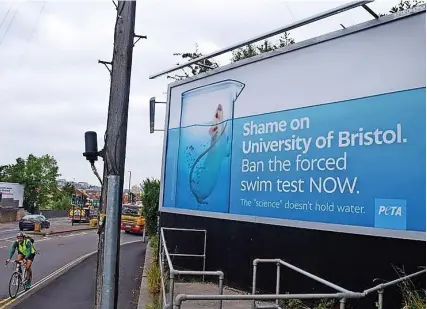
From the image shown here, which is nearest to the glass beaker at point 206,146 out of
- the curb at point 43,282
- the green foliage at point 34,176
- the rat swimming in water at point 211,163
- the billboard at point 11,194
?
the rat swimming in water at point 211,163

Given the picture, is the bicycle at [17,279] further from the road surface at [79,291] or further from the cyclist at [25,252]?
the road surface at [79,291]

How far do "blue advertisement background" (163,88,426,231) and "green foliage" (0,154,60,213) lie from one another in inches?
3115

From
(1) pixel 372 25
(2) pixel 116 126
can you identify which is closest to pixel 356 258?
(1) pixel 372 25

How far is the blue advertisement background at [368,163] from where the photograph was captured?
262 inches

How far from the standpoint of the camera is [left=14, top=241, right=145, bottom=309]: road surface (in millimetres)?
11508

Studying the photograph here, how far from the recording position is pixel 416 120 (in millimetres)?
6715

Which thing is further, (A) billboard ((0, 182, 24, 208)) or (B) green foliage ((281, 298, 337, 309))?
(A) billboard ((0, 182, 24, 208))

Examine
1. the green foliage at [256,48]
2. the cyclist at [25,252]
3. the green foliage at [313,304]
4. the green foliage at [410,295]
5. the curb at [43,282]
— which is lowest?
the curb at [43,282]

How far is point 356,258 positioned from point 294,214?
4.61ft

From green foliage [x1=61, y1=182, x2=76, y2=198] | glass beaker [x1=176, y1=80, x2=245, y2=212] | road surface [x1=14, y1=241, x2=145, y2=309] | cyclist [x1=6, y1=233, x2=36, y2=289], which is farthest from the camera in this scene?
green foliage [x1=61, y1=182, x2=76, y2=198]

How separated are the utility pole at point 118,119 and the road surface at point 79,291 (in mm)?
4378

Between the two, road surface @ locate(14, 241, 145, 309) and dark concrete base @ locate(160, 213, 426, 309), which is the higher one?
dark concrete base @ locate(160, 213, 426, 309)

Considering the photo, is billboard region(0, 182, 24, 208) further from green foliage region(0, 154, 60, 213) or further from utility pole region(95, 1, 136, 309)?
utility pole region(95, 1, 136, 309)

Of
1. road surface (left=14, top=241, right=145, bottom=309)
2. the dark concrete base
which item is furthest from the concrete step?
road surface (left=14, top=241, right=145, bottom=309)
